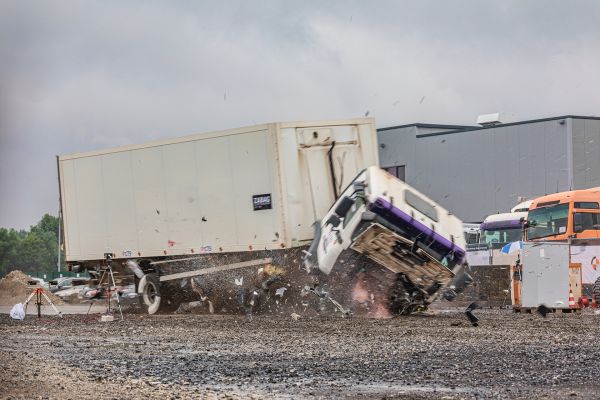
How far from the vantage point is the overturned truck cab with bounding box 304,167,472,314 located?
19.4 meters

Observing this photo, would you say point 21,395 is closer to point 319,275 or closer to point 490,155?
point 319,275

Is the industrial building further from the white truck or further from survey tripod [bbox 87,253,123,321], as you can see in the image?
the white truck

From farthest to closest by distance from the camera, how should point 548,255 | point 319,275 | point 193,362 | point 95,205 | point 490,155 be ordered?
1. point 490,155
2. point 95,205
3. point 548,255
4. point 319,275
5. point 193,362

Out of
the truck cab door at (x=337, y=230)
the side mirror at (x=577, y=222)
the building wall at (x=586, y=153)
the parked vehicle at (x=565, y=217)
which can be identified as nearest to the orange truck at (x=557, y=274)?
the parked vehicle at (x=565, y=217)

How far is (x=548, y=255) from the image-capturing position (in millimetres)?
25469

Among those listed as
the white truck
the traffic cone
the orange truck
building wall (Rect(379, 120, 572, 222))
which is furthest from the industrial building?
the white truck

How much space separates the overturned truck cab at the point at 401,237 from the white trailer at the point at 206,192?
6.49 feet

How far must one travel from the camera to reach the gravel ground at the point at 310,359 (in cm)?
1022

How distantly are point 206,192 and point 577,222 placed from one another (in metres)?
12.4

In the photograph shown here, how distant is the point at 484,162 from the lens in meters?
55.9

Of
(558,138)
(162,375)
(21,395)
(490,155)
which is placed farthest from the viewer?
(490,155)

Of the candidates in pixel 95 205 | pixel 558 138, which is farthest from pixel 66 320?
pixel 558 138

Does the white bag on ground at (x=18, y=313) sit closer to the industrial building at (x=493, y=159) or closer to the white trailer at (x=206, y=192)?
the white trailer at (x=206, y=192)

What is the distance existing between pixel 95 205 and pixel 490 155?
32456 mm
